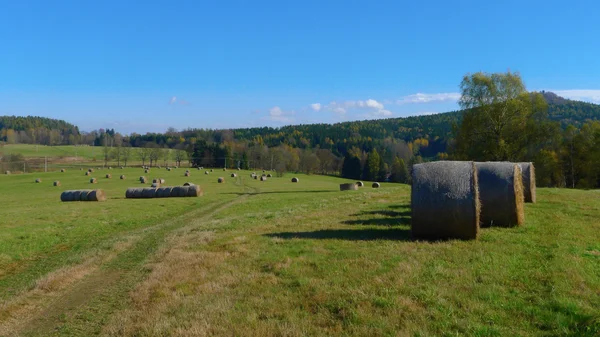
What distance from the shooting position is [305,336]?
20.8 feet

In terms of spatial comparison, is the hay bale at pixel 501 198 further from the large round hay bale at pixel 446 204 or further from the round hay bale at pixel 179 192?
the round hay bale at pixel 179 192

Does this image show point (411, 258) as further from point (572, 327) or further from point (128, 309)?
point (128, 309)

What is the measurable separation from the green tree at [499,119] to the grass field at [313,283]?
37491 millimetres

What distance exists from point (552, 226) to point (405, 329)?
11.3 metres

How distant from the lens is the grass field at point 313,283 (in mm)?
6707

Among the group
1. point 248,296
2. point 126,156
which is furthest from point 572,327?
point 126,156

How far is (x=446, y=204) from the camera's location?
41.0ft

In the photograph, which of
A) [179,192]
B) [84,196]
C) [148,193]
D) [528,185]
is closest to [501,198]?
[528,185]

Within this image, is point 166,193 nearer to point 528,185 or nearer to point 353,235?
point 353,235

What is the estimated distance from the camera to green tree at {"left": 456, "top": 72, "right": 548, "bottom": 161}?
51.3 m

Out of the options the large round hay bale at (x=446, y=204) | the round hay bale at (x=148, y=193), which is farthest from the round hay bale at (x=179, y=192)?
the large round hay bale at (x=446, y=204)

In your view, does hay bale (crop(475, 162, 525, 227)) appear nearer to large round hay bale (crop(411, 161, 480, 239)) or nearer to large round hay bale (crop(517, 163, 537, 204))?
large round hay bale (crop(411, 161, 480, 239))

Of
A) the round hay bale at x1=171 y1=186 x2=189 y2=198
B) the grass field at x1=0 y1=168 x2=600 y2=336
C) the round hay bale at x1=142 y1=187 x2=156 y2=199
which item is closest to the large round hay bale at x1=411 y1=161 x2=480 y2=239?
the grass field at x1=0 y1=168 x2=600 y2=336

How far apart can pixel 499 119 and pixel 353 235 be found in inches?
1770
